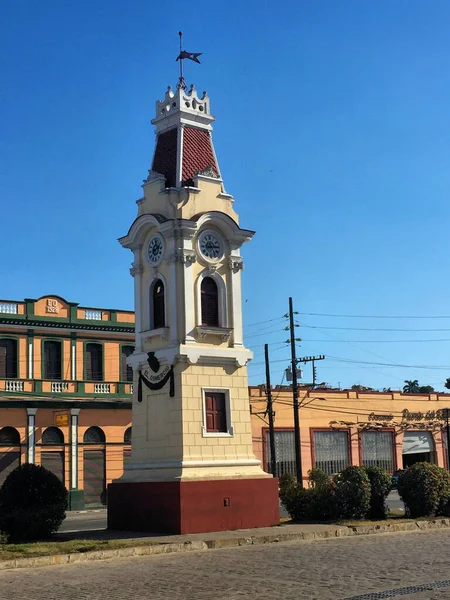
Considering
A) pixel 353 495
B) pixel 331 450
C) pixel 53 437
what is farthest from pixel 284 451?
pixel 353 495

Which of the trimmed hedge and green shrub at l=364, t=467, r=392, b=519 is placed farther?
green shrub at l=364, t=467, r=392, b=519

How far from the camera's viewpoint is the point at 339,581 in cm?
1402

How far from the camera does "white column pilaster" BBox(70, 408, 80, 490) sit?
42.5 metres

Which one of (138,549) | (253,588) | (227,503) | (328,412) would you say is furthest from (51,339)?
(253,588)

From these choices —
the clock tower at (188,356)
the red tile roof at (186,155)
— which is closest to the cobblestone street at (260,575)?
the clock tower at (188,356)

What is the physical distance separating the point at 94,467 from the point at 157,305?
70.2 feet

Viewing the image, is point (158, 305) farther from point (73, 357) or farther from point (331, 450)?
point (331, 450)

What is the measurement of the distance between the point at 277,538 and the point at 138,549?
12.4 feet

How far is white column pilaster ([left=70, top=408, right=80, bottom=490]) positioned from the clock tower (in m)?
19.4

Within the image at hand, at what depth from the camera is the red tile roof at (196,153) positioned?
24672 millimetres

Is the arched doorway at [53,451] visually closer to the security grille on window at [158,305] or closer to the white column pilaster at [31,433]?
the white column pilaster at [31,433]

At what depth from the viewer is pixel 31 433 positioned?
41688 mm

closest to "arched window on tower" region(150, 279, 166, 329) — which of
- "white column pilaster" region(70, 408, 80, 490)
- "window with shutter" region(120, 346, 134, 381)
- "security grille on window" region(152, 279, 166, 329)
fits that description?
"security grille on window" region(152, 279, 166, 329)

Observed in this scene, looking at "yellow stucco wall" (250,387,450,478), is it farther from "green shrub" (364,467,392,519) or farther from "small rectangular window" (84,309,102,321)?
"green shrub" (364,467,392,519)
